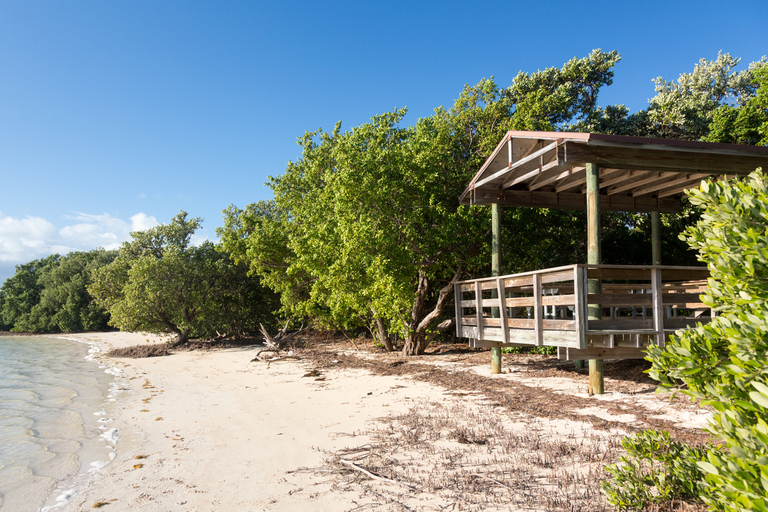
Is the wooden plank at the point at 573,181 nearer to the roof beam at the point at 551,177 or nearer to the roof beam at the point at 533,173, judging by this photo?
the roof beam at the point at 551,177

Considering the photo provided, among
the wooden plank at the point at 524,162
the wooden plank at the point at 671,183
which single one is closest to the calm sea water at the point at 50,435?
the wooden plank at the point at 524,162

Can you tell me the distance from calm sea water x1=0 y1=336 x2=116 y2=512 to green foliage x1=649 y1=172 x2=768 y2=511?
20.2ft

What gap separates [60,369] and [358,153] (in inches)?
577

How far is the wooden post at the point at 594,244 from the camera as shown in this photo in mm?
8305

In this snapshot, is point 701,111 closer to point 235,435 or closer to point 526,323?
point 526,323

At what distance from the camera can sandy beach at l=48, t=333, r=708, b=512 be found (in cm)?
Result: 448

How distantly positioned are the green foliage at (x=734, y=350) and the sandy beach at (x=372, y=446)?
192cm

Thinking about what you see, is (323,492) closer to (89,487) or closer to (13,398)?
(89,487)

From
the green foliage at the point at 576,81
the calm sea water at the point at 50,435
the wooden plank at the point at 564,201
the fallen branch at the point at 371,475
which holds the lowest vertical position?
the calm sea water at the point at 50,435

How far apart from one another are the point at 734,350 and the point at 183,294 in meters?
24.0

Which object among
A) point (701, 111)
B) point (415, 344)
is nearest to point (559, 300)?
point (415, 344)

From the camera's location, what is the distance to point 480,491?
14.3ft

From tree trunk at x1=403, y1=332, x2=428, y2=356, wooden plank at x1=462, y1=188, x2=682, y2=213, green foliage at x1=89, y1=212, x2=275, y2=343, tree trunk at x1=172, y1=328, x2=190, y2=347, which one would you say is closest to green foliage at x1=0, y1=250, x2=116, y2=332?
green foliage at x1=89, y1=212, x2=275, y2=343

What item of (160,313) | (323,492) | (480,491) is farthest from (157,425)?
(160,313)
